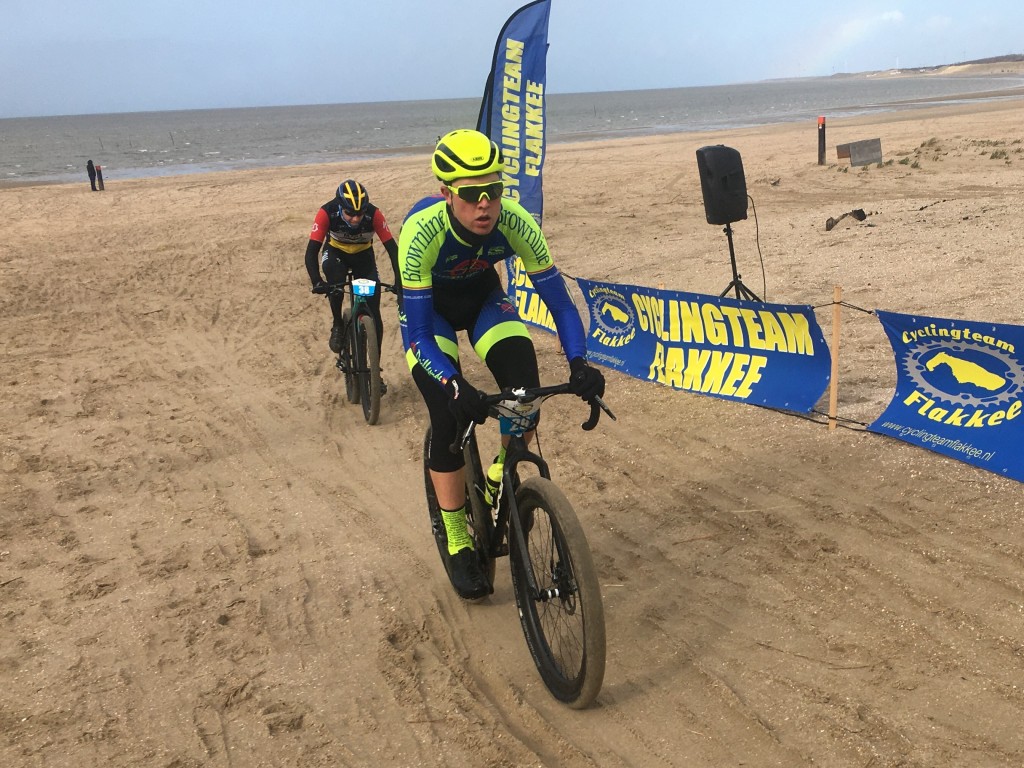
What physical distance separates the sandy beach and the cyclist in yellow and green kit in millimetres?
820

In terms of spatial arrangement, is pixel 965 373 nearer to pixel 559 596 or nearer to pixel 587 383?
pixel 587 383

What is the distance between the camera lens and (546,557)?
3.84 m

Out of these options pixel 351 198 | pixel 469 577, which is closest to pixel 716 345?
pixel 351 198

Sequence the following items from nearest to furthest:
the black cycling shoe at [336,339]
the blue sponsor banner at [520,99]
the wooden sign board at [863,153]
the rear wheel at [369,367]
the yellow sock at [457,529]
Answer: the yellow sock at [457,529]
the rear wheel at [369,367]
the black cycling shoe at [336,339]
the blue sponsor banner at [520,99]
the wooden sign board at [863,153]

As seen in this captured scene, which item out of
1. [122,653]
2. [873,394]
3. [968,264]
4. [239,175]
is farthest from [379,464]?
[239,175]

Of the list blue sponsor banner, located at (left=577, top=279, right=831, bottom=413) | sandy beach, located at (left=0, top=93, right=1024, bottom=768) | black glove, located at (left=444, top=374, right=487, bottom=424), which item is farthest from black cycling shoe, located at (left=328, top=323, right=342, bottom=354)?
black glove, located at (left=444, top=374, right=487, bottom=424)

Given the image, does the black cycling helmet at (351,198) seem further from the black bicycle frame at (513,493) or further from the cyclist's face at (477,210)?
the black bicycle frame at (513,493)

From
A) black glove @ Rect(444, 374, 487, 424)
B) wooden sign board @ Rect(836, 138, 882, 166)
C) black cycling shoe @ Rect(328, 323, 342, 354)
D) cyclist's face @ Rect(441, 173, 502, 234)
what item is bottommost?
black cycling shoe @ Rect(328, 323, 342, 354)

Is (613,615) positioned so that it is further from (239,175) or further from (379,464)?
(239,175)

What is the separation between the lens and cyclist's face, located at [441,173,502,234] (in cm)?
387

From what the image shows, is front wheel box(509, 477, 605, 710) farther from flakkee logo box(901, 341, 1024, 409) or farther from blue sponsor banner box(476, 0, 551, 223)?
blue sponsor banner box(476, 0, 551, 223)

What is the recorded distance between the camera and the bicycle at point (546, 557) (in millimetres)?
3510

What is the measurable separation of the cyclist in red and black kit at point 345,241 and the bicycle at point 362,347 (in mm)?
94

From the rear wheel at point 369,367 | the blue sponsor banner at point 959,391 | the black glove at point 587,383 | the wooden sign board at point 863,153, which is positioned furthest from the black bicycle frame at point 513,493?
the wooden sign board at point 863,153
